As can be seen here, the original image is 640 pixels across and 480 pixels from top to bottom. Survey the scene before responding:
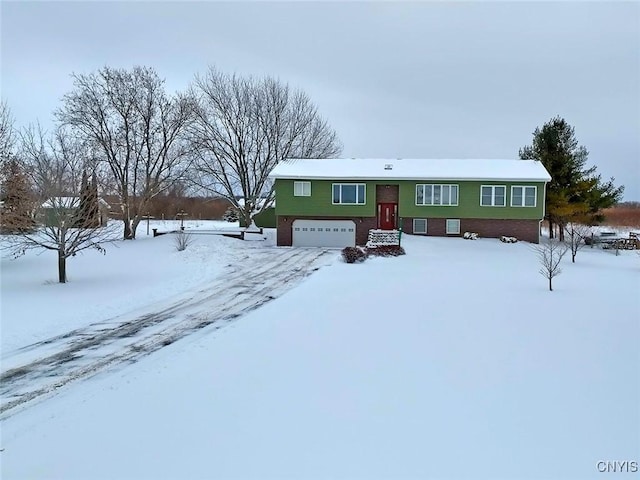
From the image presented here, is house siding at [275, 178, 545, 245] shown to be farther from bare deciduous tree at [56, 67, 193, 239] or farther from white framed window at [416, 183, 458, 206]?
bare deciduous tree at [56, 67, 193, 239]

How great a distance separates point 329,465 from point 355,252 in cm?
1534

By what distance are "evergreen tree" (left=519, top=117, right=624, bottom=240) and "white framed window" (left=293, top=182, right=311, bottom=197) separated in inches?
629

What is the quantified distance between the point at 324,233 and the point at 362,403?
2266 centimetres

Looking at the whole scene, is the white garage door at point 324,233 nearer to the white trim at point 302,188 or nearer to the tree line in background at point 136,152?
the white trim at point 302,188

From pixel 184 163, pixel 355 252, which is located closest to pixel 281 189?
pixel 184 163

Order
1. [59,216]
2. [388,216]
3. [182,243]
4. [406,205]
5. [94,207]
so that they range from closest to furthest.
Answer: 1. [59,216]
2. [94,207]
3. [182,243]
4. [406,205]
5. [388,216]

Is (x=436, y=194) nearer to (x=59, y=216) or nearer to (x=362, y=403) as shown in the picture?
(x=59, y=216)

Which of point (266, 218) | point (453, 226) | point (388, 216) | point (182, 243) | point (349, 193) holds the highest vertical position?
point (349, 193)

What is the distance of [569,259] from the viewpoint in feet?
70.5

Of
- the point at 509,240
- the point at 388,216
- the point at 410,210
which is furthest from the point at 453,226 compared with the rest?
the point at 388,216

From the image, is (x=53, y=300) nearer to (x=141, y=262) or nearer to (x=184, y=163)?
(x=141, y=262)

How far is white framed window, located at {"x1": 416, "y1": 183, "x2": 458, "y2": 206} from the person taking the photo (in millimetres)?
27547

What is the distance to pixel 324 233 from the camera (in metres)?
28.0

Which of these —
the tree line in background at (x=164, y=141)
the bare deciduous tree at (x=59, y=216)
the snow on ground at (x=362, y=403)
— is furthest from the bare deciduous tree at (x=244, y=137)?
the snow on ground at (x=362, y=403)
